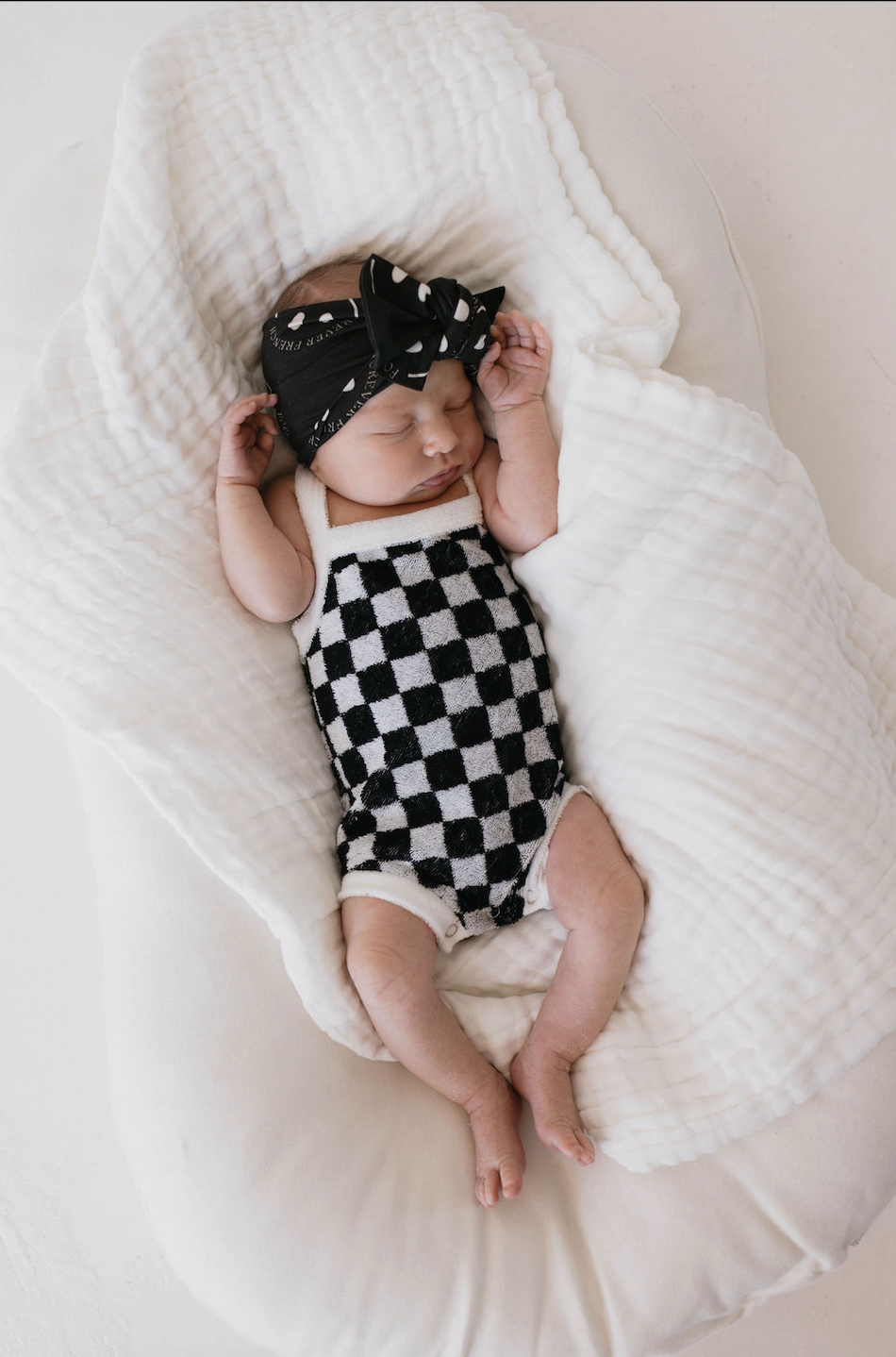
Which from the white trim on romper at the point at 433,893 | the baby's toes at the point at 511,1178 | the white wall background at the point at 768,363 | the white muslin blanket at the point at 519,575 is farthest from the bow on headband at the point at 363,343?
the baby's toes at the point at 511,1178

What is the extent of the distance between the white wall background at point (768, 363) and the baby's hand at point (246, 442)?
0.94ft

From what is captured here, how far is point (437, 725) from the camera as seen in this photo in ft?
4.25

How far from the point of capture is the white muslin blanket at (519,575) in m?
1.18

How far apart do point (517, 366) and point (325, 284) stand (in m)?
0.29

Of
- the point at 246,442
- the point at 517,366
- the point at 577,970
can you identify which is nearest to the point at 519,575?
the point at 517,366

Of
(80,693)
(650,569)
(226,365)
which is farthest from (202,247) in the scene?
(650,569)

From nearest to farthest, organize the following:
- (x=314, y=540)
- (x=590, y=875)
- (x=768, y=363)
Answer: (x=590, y=875) < (x=314, y=540) < (x=768, y=363)

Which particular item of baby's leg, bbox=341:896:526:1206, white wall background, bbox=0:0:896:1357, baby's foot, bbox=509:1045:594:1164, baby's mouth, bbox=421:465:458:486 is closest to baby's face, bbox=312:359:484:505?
baby's mouth, bbox=421:465:458:486

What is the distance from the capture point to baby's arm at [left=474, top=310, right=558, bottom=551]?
136 cm

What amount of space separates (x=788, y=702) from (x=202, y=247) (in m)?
0.97

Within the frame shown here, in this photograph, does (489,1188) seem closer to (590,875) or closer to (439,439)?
(590,875)

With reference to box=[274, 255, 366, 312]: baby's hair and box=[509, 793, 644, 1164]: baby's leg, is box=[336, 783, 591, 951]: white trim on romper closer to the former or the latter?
box=[509, 793, 644, 1164]: baby's leg

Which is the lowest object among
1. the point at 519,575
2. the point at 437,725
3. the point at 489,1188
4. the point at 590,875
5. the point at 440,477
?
the point at 489,1188

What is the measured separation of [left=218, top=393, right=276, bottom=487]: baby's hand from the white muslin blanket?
37 mm
